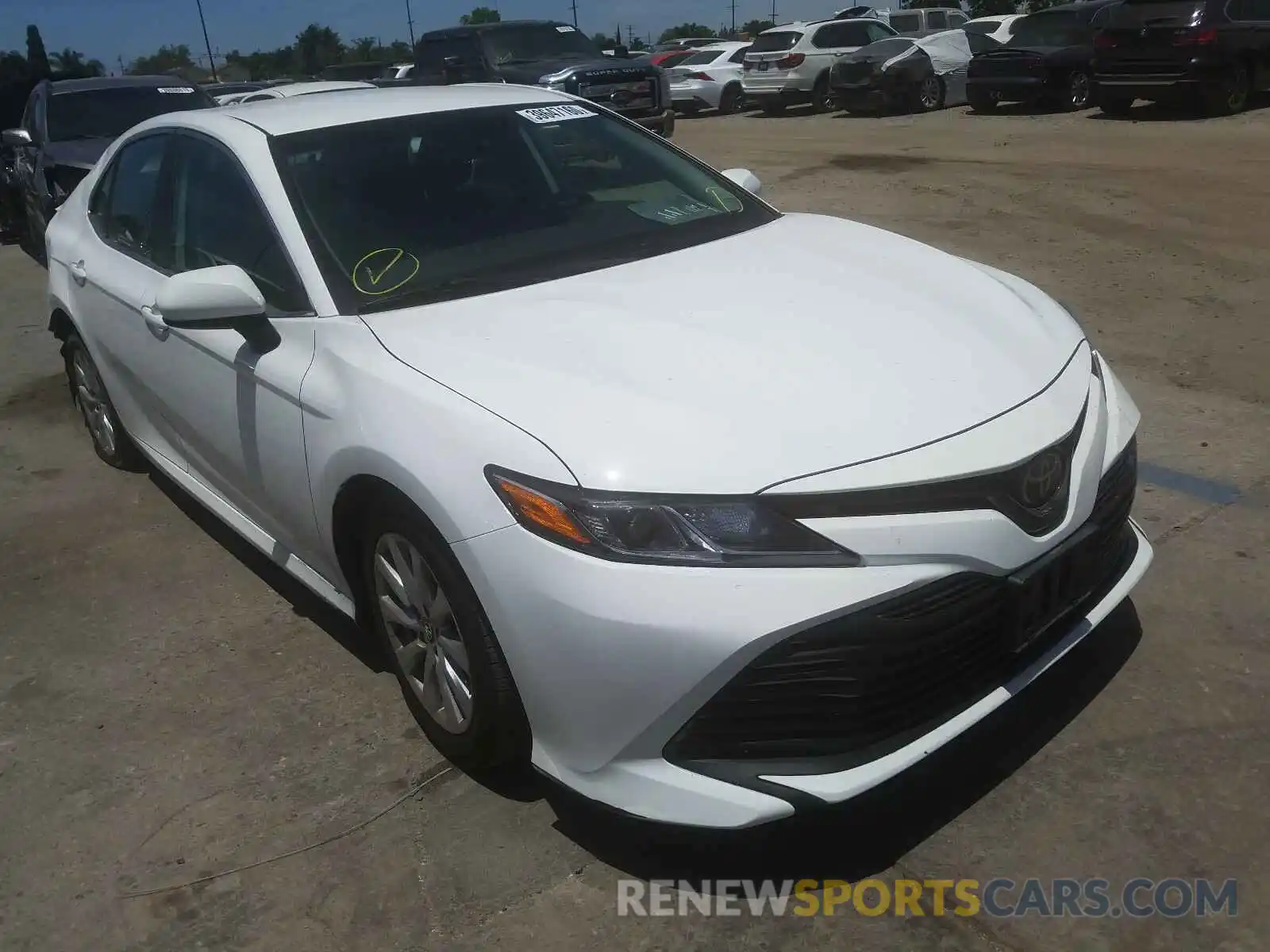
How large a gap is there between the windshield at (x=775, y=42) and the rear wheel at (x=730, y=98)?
1.40 meters

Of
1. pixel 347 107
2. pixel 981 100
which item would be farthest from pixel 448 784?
pixel 981 100

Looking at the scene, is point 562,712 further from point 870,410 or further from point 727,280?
point 727,280

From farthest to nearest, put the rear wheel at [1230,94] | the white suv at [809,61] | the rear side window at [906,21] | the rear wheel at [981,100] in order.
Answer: the rear side window at [906,21] < the white suv at [809,61] < the rear wheel at [981,100] < the rear wheel at [1230,94]

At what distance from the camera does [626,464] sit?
230 centimetres

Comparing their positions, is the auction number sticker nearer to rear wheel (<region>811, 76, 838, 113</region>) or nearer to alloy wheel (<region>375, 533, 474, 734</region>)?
alloy wheel (<region>375, 533, 474, 734</region>)

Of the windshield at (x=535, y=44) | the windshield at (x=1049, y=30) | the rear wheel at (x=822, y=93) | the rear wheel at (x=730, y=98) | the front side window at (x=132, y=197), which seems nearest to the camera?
the front side window at (x=132, y=197)

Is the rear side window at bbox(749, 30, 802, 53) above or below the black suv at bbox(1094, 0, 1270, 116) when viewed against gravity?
above

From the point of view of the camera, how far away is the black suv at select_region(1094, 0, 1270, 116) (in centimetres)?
1412

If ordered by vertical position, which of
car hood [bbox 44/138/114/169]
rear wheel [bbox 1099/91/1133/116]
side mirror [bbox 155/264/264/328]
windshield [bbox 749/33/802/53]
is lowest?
rear wheel [bbox 1099/91/1133/116]

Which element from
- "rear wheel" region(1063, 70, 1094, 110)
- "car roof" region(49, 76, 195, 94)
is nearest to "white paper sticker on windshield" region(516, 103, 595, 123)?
"car roof" region(49, 76, 195, 94)

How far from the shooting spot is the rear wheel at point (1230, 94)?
14.5 m

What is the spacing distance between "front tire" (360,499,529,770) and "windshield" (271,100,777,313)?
2.23 ft

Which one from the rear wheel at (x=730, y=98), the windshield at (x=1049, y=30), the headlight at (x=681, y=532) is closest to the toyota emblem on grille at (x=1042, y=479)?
the headlight at (x=681, y=532)

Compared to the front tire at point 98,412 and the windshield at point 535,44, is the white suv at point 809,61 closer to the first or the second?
the windshield at point 535,44
